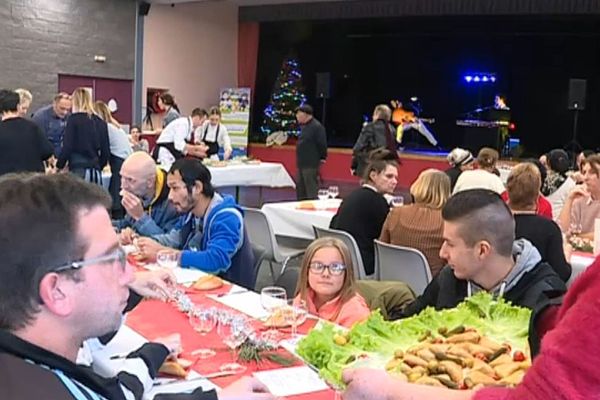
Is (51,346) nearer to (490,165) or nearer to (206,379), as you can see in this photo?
(206,379)

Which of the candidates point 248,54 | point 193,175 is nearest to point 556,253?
point 193,175

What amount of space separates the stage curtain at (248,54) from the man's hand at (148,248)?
39.7 feet

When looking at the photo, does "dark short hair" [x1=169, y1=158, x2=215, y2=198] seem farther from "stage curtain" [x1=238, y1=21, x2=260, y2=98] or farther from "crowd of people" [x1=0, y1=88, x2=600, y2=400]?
"stage curtain" [x1=238, y1=21, x2=260, y2=98]

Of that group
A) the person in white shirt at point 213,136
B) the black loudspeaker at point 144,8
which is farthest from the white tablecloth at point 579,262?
the black loudspeaker at point 144,8

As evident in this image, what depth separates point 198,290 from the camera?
10.4 feet

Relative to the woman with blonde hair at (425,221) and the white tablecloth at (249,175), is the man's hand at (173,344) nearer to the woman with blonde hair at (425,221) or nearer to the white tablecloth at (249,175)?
the woman with blonde hair at (425,221)

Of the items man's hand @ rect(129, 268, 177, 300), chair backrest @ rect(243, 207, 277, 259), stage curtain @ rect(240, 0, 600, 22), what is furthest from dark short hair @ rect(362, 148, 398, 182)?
stage curtain @ rect(240, 0, 600, 22)

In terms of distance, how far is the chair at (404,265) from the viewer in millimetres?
4109

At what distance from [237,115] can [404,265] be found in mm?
11052

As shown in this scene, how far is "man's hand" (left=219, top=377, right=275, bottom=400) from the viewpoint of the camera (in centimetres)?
185

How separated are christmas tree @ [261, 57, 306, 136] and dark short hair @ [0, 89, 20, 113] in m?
9.41

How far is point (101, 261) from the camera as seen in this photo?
149 centimetres

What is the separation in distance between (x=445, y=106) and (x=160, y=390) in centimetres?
1401

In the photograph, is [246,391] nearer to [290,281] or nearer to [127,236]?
[290,281]
